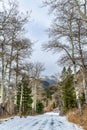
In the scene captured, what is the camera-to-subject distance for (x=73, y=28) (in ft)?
93.5

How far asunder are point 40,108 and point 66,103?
24.9 m

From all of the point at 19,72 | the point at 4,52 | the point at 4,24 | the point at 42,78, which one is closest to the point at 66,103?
the point at 42,78

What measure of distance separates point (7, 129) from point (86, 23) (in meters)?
7.68

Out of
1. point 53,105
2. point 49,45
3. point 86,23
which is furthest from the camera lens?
point 53,105

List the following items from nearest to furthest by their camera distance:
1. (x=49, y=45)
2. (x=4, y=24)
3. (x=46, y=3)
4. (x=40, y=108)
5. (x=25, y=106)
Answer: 1. (x=46, y=3)
2. (x=4, y=24)
3. (x=49, y=45)
4. (x=25, y=106)
5. (x=40, y=108)

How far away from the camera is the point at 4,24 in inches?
740

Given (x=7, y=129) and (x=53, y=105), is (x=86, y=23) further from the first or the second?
(x=53, y=105)

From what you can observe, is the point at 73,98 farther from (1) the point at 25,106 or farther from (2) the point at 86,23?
(2) the point at 86,23

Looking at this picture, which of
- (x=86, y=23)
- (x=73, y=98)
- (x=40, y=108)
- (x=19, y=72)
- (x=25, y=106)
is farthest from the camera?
(x=40, y=108)

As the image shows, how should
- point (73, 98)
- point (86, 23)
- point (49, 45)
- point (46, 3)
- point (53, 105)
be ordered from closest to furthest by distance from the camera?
1. point (86, 23)
2. point (46, 3)
3. point (49, 45)
4. point (73, 98)
5. point (53, 105)

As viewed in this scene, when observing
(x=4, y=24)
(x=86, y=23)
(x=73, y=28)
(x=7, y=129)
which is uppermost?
(x=73, y=28)

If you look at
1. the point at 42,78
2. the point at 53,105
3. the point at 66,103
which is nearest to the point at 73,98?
the point at 66,103

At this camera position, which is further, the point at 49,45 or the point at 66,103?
the point at 66,103

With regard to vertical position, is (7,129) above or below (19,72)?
below
